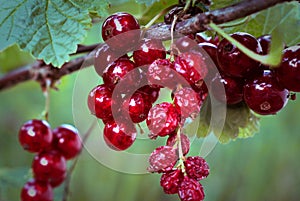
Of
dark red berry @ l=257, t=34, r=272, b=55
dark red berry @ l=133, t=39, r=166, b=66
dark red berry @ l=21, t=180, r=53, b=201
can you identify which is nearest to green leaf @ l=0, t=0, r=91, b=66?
dark red berry @ l=133, t=39, r=166, b=66

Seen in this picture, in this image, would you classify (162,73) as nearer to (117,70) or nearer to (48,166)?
(117,70)

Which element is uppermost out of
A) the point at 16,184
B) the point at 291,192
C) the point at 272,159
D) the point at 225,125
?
the point at 225,125

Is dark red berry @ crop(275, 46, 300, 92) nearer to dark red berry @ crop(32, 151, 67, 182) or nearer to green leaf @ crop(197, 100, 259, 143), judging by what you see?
green leaf @ crop(197, 100, 259, 143)

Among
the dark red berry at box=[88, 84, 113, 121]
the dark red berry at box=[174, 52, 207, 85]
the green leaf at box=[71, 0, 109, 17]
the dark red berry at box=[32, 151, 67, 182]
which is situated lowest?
the dark red berry at box=[32, 151, 67, 182]

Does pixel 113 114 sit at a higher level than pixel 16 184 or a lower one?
higher

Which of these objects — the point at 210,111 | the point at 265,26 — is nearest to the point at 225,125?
the point at 210,111

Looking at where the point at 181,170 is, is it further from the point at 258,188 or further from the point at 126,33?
the point at 258,188

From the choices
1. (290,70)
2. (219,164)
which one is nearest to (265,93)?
(290,70)
